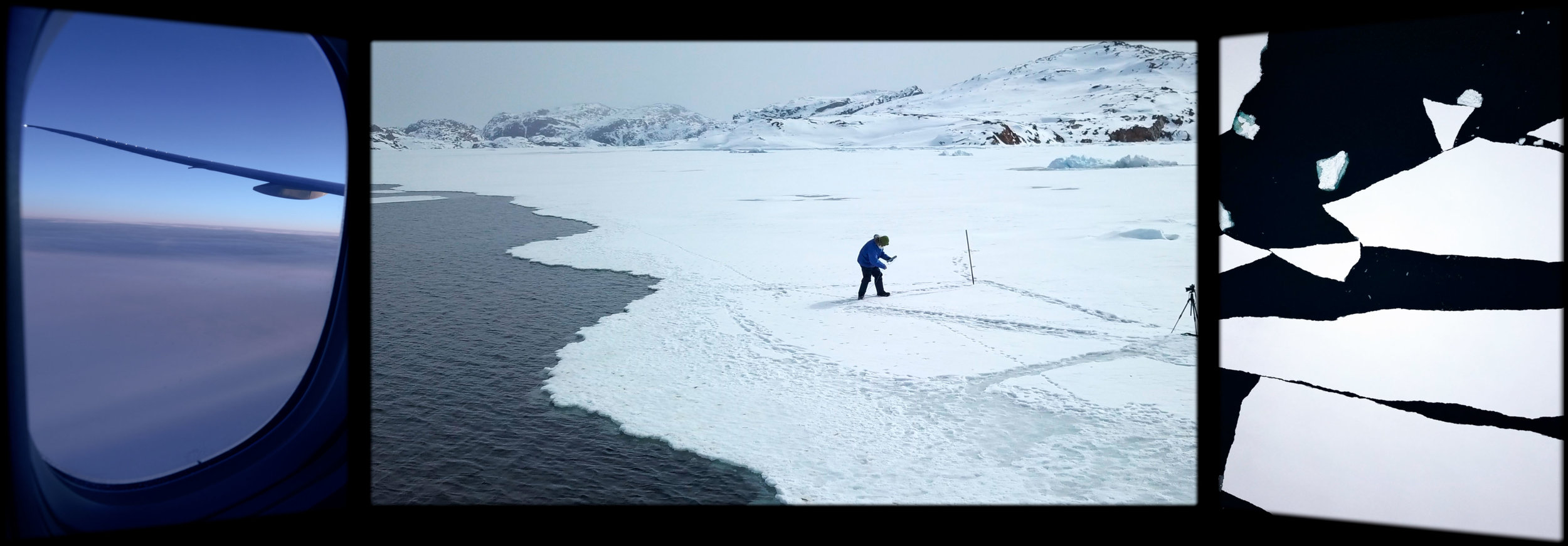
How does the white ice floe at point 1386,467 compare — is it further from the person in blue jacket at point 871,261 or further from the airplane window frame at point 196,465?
the person in blue jacket at point 871,261

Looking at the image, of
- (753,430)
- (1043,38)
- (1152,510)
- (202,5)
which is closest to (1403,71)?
(1043,38)

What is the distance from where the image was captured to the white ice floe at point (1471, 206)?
7.85ft

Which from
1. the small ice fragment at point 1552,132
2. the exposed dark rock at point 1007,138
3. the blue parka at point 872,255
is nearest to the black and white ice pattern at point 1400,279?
the small ice fragment at point 1552,132

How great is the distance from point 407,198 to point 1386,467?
1760 cm

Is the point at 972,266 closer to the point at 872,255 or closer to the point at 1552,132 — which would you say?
the point at 872,255

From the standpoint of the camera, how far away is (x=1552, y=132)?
93.3 inches

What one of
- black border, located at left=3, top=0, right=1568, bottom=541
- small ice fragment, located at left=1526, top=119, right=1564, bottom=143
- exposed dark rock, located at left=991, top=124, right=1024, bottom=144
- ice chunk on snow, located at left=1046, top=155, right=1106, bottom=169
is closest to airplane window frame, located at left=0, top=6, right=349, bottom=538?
black border, located at left=3, top=0, right=1568, bottom=541

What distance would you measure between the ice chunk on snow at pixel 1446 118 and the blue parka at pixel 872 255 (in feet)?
15.1

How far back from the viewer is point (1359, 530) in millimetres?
2551

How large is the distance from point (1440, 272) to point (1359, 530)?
0.78 meters

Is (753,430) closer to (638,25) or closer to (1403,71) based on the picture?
(638,25)

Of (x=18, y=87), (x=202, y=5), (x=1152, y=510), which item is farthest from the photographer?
(x=1152, y=510)

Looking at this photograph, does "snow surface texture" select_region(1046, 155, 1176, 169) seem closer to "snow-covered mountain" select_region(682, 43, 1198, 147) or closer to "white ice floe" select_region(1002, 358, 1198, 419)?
"snow-covered mountain" select_region(682, 43, 1198, 147)

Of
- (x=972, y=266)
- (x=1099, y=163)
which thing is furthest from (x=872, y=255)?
(x=1099, y=163)
